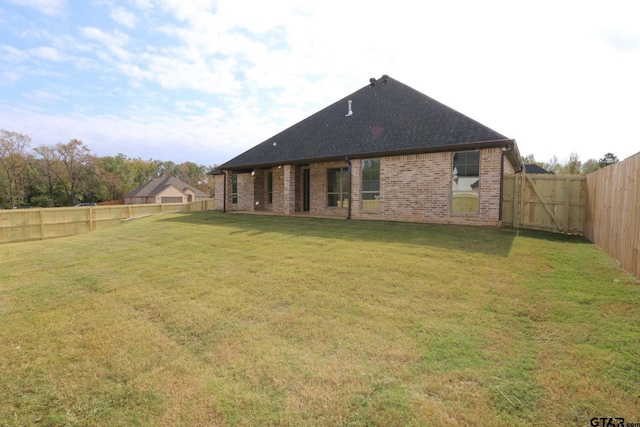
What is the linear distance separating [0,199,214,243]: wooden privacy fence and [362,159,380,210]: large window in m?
14.2

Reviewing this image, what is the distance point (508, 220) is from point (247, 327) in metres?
9.89

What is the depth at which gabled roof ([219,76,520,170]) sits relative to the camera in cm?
1061

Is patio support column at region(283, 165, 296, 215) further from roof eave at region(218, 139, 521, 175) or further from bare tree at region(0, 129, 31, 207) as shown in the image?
bare tree at region(0, 129, 31, 207)

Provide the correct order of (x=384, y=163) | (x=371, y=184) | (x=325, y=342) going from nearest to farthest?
(x=325, y=342) < (x=384, y=163) < (x=371, y=184)

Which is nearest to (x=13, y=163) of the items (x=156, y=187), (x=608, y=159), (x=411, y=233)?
(x=156, y=187)

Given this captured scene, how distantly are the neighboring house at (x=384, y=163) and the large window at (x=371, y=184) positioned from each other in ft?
0.13

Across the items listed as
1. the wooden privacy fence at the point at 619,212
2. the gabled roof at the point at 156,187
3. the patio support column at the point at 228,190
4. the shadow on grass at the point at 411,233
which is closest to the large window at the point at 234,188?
the patio support column at the point at 228,190

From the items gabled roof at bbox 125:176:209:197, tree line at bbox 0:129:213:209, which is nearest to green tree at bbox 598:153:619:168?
gabled roof at bbox 125:176:209:197

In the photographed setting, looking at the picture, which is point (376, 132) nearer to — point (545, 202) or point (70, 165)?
point (545, 202)

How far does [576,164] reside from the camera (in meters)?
40.2

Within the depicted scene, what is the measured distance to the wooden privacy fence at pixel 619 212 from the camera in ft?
16.9

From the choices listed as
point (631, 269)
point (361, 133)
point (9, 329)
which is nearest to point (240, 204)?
point (361, 133)

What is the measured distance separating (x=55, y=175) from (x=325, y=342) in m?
60.8

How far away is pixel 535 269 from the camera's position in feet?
18.1
